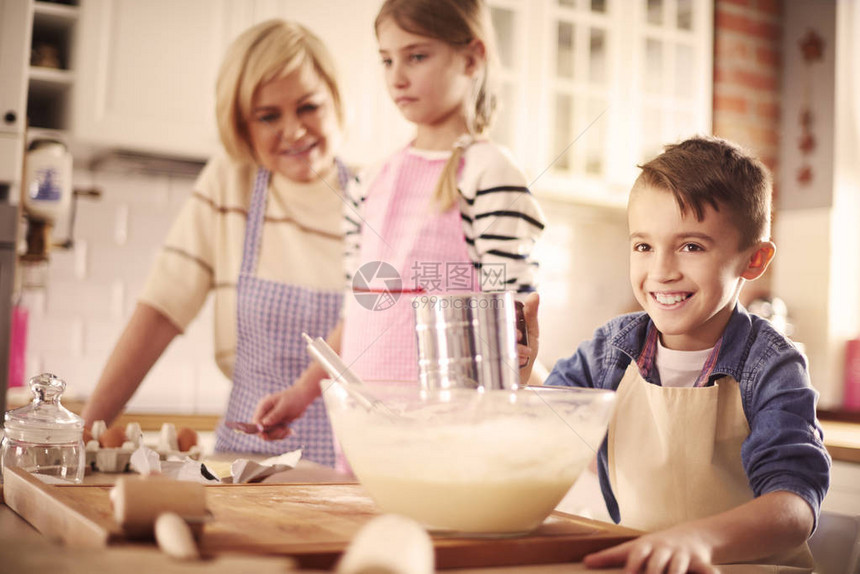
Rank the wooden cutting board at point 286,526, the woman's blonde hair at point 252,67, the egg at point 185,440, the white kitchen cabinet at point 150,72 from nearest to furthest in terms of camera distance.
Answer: the wooden cutting board at point 286,526 < the egg at point 185,440 < the woman's blonde hair at point 252,67 < the white kitchen cabinet at point 150,72

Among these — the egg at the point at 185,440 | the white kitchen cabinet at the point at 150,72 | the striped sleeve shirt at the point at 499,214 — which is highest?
the white kitchen cabinet at the point at 150,72

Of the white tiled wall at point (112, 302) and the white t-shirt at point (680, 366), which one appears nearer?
the white t-shirt at point (680, 366)

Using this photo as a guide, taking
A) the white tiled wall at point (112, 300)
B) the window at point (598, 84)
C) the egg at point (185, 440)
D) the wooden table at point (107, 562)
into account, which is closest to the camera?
the wooden table at point (107, 562)

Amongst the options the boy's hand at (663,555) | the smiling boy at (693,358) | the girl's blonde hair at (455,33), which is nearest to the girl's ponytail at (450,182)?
the girl's blonde hair at (455,33)

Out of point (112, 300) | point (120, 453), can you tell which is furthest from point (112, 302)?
point (120, 453)

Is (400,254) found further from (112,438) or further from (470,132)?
(112,438)

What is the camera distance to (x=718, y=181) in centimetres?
84

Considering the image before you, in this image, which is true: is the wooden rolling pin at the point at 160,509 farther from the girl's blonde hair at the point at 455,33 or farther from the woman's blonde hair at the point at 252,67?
the woman's blonde hair at the point at 252,67

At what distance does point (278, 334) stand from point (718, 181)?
819 millimetres

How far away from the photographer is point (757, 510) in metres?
0.61

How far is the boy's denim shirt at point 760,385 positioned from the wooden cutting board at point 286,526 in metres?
0.15

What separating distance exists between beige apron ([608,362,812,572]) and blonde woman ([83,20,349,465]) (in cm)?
67

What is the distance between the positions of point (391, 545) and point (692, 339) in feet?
1.85

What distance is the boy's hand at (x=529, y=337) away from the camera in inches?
29.7
